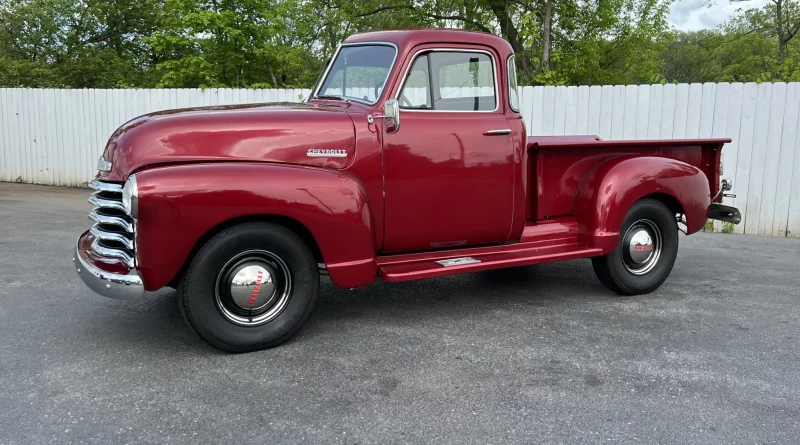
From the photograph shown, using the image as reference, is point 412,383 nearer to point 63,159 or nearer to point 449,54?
point 449,54

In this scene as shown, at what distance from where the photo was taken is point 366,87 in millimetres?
4422

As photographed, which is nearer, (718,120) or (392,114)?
(392,114)

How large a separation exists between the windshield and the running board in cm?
113

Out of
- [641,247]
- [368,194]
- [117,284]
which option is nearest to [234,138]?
[368,194]

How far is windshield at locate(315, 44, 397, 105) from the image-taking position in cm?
429

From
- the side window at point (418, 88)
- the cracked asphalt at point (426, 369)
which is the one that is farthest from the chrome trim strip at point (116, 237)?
the side window at point (418, 88)

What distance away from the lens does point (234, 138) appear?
12.2ft

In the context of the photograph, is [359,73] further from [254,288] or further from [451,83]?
[254,288]

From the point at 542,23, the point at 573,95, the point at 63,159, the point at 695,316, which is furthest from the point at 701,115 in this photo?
the point at 63,159

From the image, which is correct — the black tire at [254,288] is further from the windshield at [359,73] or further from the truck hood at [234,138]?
the windshield at [359,73]

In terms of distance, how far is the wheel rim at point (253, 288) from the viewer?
3.65m

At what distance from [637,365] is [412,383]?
4.47 feet

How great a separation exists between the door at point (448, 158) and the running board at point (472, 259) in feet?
0.28

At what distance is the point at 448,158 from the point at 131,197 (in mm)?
2053
